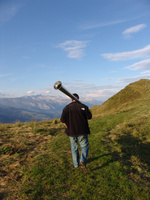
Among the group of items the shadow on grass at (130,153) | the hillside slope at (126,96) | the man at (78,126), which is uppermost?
the hillside slope at (126,96)

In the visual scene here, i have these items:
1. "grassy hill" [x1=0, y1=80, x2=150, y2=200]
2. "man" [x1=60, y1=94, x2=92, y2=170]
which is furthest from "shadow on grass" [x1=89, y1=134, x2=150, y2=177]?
"man" [x1=60, y1=94, x2=92, y2=170]

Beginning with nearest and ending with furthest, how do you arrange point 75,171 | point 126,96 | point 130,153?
point 75,171, point 130,153, point 126,96

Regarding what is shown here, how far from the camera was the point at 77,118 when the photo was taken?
5828 mm

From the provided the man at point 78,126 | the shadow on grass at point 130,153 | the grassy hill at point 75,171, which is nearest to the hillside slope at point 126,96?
the shadow on grass at point 130,153

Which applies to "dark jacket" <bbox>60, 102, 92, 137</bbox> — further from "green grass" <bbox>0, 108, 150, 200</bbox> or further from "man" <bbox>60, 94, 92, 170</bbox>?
"green grass" <bbox>0, 108, 150, 200</bbox>

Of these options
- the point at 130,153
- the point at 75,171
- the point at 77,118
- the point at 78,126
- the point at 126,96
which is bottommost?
the point at 130,153

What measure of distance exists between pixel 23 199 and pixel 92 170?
277 centimetres

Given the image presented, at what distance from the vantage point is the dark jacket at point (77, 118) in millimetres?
5760

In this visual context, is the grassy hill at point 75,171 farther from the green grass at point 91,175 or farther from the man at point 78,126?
the man at point 78,126

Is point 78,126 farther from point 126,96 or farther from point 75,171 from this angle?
point 126,96

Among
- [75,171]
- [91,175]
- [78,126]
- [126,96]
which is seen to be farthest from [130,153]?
[126,96]

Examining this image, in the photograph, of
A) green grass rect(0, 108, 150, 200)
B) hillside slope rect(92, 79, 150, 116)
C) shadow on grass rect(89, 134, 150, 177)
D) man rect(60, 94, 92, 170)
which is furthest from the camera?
hillside slope rect(92, 79, 150, 116)

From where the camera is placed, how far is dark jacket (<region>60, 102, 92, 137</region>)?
576 cm

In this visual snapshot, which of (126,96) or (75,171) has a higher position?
(126,96)
